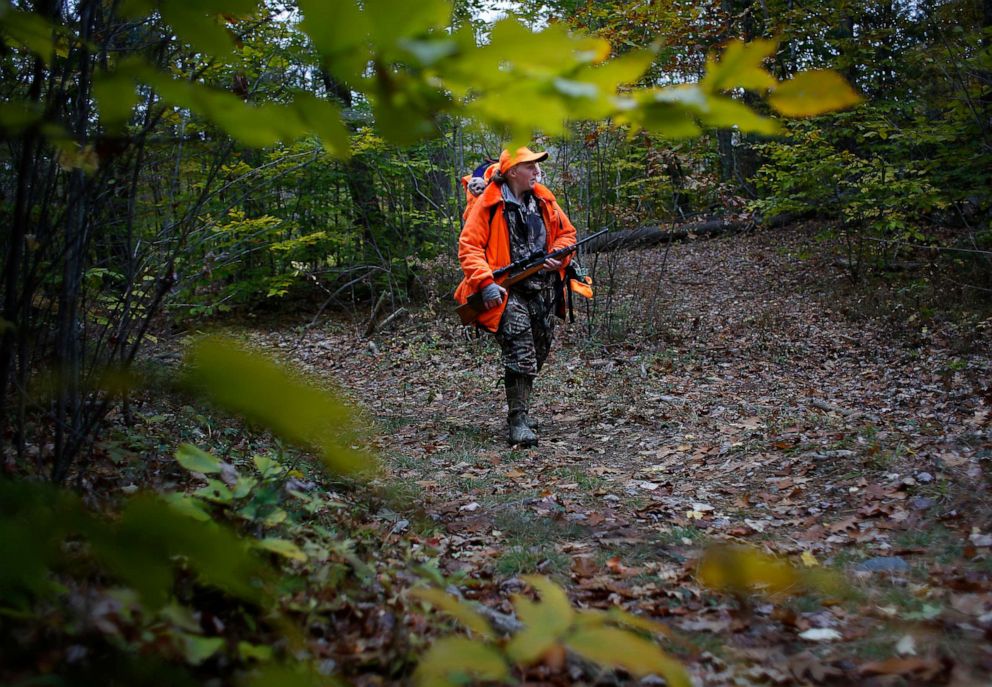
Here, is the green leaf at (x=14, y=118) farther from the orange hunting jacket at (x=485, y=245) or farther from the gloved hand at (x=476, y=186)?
the gloved hand at (x=476, y=186)

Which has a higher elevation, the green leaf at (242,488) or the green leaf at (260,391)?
the green leaf at (260,391)

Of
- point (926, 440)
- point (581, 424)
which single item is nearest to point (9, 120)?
point (926, 440)

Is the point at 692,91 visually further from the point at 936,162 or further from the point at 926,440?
the point at 936,162

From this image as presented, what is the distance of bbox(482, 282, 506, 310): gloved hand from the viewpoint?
598 cm

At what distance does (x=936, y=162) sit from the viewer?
9469mm

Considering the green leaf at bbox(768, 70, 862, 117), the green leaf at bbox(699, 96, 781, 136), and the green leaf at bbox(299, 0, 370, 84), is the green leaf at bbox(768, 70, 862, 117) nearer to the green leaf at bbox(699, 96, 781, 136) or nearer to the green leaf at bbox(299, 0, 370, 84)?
the green leaf at bbox(699, 96, 781, 136)

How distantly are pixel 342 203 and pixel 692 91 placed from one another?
12.8 m

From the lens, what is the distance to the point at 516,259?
630cm

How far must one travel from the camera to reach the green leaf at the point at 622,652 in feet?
3.75

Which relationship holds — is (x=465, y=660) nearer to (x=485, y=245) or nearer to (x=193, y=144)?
(x=193, y=144)

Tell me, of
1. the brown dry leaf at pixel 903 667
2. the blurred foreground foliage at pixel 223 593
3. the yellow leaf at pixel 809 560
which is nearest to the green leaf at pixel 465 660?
the blurred foreground foliage at pixel 223 593

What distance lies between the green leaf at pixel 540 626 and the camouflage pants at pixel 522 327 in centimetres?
495

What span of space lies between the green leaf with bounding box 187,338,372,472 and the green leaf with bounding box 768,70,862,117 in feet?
2.54

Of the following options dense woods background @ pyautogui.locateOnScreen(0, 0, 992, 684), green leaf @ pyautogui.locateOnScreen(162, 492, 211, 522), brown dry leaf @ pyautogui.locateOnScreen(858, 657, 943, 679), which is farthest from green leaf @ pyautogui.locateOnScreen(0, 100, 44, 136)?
brown dry leaf @ pyautogui.locateOnScreen(858, 657, 943, 679)
